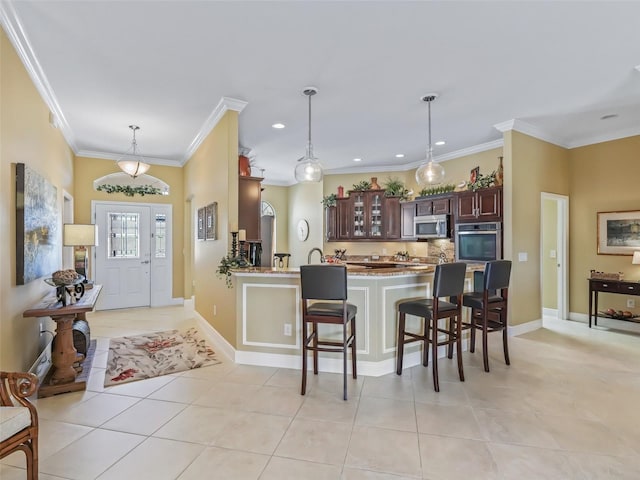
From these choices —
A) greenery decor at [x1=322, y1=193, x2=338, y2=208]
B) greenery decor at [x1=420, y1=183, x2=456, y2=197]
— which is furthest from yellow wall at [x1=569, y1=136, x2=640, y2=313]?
greenery decor at [x1=322, y1=193, x2=338, y2=208]

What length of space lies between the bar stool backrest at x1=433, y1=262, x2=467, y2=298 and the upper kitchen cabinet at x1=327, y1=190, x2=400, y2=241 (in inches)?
140

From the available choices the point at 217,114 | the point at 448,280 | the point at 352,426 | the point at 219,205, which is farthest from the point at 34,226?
the point at 448,280

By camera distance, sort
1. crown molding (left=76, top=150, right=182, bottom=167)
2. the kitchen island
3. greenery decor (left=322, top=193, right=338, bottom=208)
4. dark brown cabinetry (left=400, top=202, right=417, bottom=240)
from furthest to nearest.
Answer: greenery decor (left=322, top=193, right=338, bottom=208) → dark brown cabinetry (left=400, top=202, right=417, bottom=240) → crown molding (left=76, top=150, right=182, bottom=167) → the kitchen island

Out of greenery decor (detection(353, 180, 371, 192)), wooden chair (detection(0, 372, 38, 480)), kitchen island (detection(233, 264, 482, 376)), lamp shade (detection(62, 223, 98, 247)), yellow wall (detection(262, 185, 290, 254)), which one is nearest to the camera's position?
wooden chair (detection(0, 372, 38, 480))

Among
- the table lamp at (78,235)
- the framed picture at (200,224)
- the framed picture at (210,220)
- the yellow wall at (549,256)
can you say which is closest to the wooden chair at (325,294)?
the framed picture at (210,220)

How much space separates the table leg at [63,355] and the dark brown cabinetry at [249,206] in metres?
1.92

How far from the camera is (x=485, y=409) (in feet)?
8.55

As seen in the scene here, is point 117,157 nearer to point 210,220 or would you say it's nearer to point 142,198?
point 142,198

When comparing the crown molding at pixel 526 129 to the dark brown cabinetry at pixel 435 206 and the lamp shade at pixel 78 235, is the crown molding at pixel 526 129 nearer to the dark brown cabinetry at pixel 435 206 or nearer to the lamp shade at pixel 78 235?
the dark brown cabinetry at pixel 435 206

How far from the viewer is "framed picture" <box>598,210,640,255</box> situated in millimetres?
4770

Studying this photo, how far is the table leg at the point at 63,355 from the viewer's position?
117 inches

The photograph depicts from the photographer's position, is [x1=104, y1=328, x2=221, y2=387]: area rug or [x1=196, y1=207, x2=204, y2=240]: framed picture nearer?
[x1=104, y1=328, x2=221, y2=387]: area rug

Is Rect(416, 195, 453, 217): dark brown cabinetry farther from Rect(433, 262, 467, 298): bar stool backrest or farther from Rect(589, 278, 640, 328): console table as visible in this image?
Rect(433, 262, 467, 298): bar stool backrest

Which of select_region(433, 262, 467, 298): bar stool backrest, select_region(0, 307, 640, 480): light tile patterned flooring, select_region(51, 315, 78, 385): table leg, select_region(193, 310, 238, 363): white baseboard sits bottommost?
select_region(0, 307, 640, 480): light tile patterned flooring
